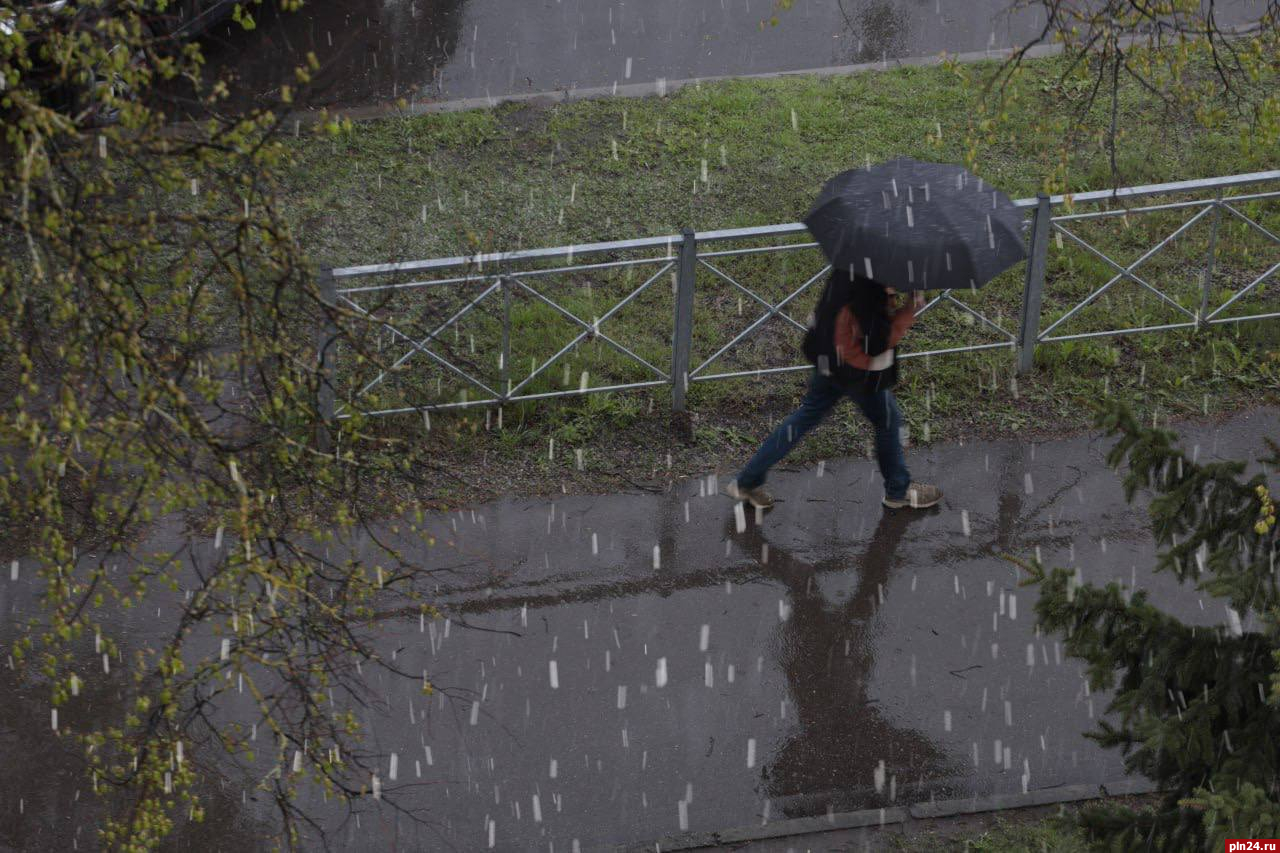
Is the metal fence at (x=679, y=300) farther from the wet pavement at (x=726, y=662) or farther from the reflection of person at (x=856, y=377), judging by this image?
the wet pavement at (x=726, y=662)

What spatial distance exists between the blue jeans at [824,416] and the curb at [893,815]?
78.6 inches

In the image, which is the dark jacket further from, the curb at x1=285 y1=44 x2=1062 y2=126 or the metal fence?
the curb at x1=285 y1=44 x2=1062 y2=126

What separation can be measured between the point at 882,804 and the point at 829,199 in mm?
2895

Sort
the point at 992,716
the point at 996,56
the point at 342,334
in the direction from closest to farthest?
the point at 342,334
the point at 992,716
the point at 996,56

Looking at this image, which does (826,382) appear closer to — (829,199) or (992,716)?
(829,199)

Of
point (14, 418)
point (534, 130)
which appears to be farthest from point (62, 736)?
point (534, 130)

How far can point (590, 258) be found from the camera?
31.7 feet

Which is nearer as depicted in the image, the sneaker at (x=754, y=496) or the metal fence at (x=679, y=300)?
the sneaker at (x=754, y=496)

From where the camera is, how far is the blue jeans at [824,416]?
285 inches

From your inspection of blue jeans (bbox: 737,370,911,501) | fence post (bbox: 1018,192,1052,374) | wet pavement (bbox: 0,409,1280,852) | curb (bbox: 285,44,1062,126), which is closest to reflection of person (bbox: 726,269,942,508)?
blue jeans (bbox: 737,370,911,501)

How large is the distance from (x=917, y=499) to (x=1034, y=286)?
166 cm

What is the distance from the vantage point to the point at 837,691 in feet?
21.5

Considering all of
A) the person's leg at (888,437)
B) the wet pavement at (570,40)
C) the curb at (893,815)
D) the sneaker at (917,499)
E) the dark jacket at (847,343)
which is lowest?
the curb at (893,815)

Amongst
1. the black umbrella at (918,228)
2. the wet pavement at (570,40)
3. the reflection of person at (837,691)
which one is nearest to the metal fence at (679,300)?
the black umbrella at (918,228)
